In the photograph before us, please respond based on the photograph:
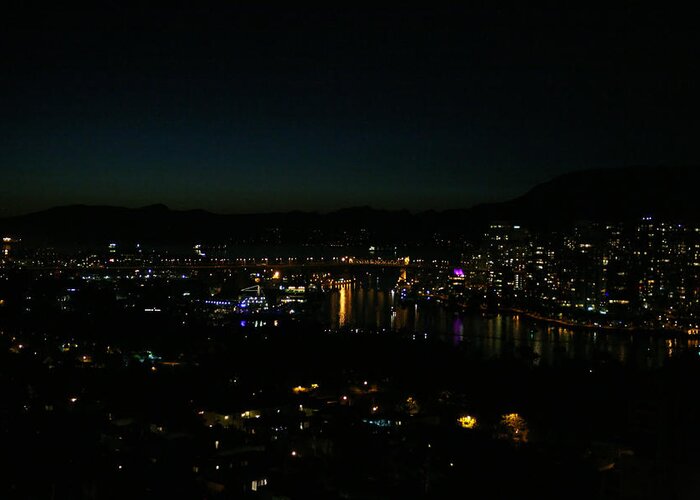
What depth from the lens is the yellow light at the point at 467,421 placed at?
4.55 m

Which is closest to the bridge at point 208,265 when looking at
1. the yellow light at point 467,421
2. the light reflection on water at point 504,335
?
the light reflection on water at point 504,335

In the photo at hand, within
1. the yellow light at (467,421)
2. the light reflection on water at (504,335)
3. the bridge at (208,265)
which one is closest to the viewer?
the yellow light at (467,421)

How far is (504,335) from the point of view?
35.1 ft

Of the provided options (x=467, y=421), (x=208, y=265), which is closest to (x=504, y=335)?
(x=467, y=421)

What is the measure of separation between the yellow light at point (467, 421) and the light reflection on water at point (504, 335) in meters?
2.96

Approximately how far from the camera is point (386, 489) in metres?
3.19

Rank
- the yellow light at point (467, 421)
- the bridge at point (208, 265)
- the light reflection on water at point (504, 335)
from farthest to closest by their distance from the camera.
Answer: the bridge at point (208, 265)
the light reflection on water at point (504, 335)
the yellow light at point (467, 421)

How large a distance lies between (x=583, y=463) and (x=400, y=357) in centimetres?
354

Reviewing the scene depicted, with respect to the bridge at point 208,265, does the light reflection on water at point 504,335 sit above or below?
below

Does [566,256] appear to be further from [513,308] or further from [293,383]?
[293,383]

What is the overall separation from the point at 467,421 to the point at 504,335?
20.3 ft

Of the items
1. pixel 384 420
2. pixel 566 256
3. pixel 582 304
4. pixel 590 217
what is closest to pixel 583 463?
pixel 384 420

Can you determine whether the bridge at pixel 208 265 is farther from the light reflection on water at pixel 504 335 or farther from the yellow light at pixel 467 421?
the yellow light at pixel 467 421

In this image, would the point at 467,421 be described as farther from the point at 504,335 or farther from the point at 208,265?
the point at 208,265
